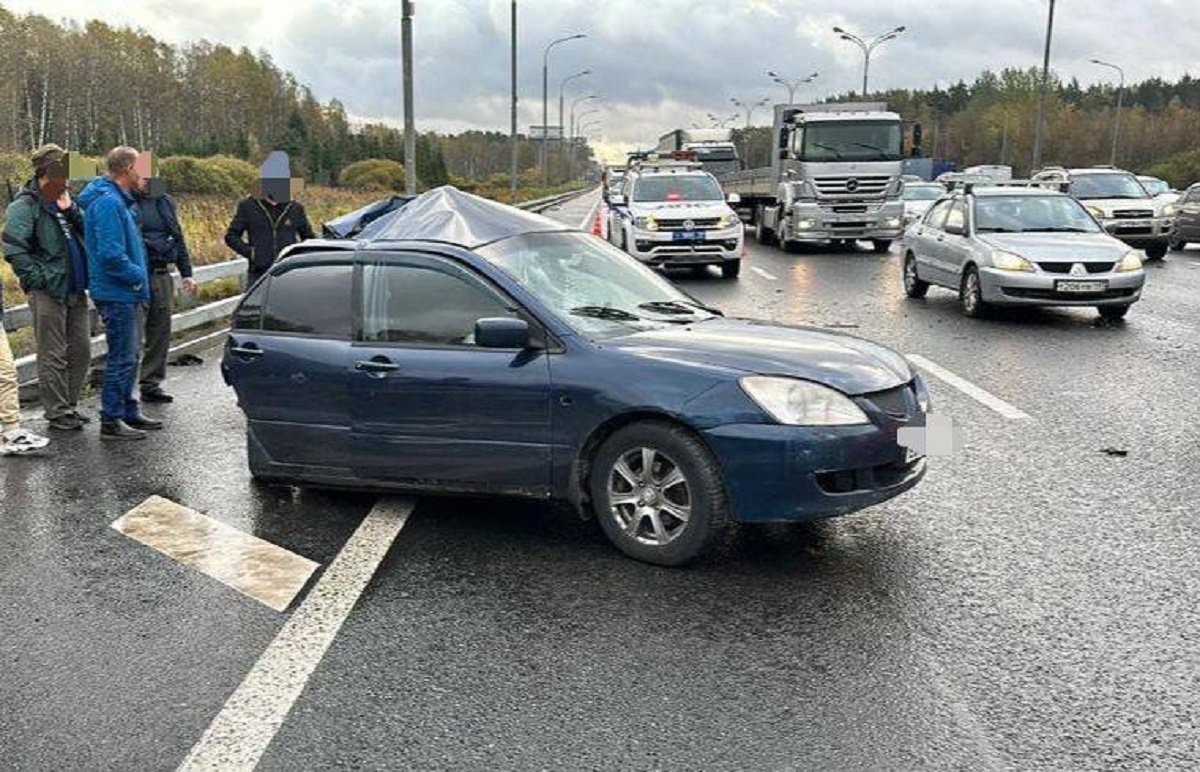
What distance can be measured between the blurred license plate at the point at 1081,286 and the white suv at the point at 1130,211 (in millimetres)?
10831

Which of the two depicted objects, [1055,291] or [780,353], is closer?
[780,353]

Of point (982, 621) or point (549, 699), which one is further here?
point (982, 621)

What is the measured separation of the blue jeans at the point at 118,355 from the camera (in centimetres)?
730

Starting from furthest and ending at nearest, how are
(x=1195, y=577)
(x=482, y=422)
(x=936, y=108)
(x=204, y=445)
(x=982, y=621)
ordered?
(x=936, y=108) < (x=204, y=445) < (x=482, y=422) < (x=1195, y=577) < (x=982, y=621)

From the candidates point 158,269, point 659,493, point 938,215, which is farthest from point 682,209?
point 659,493

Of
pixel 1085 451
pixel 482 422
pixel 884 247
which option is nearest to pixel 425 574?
pixel 482 422

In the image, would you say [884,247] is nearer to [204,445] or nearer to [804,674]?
[204,445]

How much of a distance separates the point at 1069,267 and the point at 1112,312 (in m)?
1.07

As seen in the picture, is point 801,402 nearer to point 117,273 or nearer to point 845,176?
point 117,273

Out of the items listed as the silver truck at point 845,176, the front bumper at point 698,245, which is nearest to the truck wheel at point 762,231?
the silver truck at point 845,176

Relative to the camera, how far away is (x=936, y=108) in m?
139

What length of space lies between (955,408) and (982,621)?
4130 millimetres

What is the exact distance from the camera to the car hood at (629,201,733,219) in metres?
18.7

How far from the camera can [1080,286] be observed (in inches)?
476
